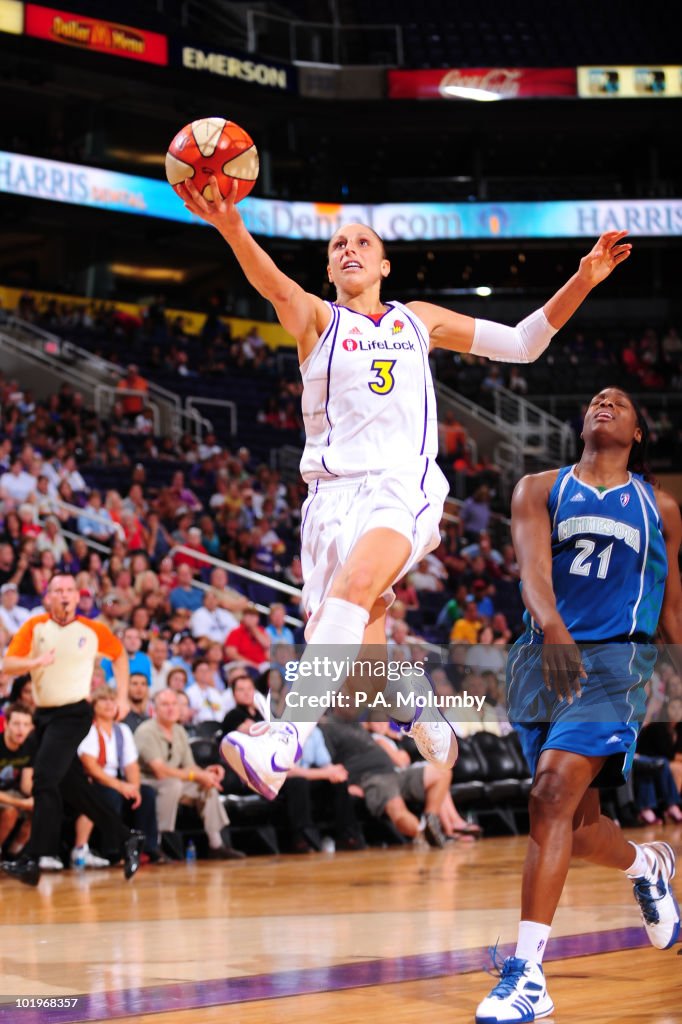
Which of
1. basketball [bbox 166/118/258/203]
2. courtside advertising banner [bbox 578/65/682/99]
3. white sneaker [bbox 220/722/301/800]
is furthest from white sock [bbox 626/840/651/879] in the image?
courtside advertising banner [bbox 578/65/682/99]

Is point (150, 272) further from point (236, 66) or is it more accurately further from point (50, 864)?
point (50, 864)

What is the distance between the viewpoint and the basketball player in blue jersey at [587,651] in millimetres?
4855

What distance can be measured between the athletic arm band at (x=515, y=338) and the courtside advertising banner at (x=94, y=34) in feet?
69.2

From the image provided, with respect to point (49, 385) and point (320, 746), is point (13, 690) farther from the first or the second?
point (49, 385)

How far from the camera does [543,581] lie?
5.05m

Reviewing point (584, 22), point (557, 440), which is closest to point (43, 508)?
point (557, 440)

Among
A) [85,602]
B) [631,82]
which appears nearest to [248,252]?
[85,602]

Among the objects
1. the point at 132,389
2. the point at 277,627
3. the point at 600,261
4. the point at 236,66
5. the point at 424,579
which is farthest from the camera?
the point at 236,66

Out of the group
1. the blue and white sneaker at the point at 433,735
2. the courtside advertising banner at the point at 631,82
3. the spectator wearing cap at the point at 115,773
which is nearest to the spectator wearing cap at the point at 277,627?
the spectator wearing cap at the point at 115,773

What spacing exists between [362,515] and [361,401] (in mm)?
464

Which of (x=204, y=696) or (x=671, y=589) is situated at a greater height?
(x=671, y=589)

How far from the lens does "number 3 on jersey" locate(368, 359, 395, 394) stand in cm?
520

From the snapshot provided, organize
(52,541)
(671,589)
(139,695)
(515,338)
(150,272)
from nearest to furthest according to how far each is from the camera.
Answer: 1. (671,589)
2. (515,338)
3. (139,695)
4. (52,541)
5. (150,272)

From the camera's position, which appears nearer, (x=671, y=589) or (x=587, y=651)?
(x=587, y=651)
